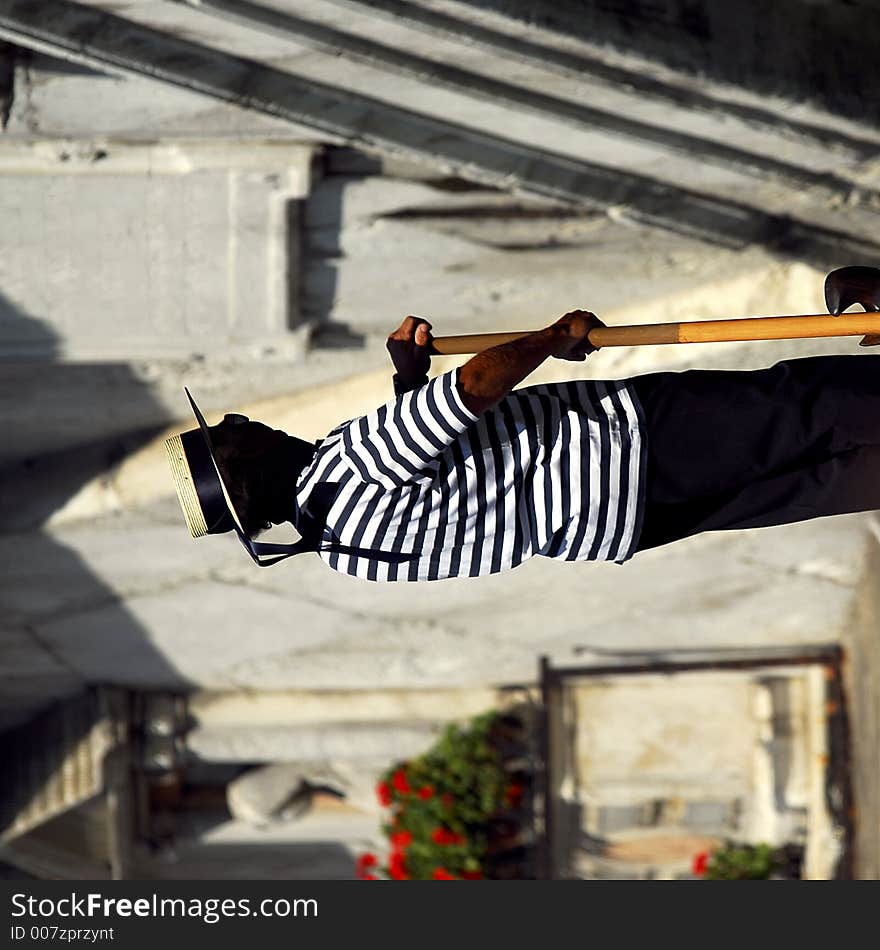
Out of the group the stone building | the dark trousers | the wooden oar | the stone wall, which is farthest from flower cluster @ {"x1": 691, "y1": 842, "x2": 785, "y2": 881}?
the wooden oar

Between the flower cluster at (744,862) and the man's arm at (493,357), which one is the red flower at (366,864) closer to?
the flower cluster at (744,862)

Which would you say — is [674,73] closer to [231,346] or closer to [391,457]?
[391,457]

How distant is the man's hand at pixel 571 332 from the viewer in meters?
3.22

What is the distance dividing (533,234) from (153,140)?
1339 millimetres

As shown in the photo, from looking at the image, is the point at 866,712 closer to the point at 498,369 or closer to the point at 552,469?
the point at 552,469

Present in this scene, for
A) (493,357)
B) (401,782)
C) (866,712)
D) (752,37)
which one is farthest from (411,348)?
(401,782)

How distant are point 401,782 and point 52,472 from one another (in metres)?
2.45

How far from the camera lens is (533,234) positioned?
528 cm

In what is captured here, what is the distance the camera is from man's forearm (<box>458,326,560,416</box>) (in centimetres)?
310

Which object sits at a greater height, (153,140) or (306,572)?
(153,140)

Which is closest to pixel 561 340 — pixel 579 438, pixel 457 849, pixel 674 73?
pixel 579 438

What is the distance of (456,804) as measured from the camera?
23.8ft

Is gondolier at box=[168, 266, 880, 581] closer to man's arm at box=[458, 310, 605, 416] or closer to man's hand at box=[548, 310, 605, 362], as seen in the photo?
man's hand at box=[548, 310, 605, 362]

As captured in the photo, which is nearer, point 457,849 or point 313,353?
point 313,353
